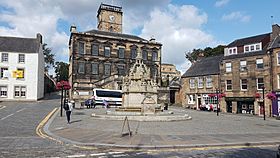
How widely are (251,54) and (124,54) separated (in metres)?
31.6

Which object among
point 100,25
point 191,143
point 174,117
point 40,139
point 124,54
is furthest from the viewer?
point 100,25

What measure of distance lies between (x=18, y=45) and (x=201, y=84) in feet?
117

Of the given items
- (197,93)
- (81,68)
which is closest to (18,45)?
(81,68)

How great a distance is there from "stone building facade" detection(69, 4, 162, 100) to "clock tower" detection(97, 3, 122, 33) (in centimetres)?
853

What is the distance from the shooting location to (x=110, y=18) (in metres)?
74.1

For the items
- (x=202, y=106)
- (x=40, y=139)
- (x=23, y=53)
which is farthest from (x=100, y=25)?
(x=40, y=139)

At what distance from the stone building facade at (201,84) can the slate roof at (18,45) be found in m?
29.9

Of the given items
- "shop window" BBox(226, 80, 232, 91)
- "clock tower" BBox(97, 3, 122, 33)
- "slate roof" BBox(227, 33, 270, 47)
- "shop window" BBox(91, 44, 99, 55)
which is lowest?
"shop window" BBox(226, 80, 232, 91)

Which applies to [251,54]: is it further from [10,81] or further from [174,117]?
[10,81]

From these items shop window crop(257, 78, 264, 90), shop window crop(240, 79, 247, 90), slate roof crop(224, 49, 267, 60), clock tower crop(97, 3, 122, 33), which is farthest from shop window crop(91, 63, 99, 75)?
shop window crop(257, 78, 264, 90)

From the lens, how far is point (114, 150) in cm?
948

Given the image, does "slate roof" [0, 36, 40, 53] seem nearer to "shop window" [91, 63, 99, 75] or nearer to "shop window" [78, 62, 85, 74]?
"shop window" [78, 62, 85, 74]

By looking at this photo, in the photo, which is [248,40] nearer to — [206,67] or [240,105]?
[206,67]

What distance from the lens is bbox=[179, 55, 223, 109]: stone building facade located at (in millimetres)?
43150
